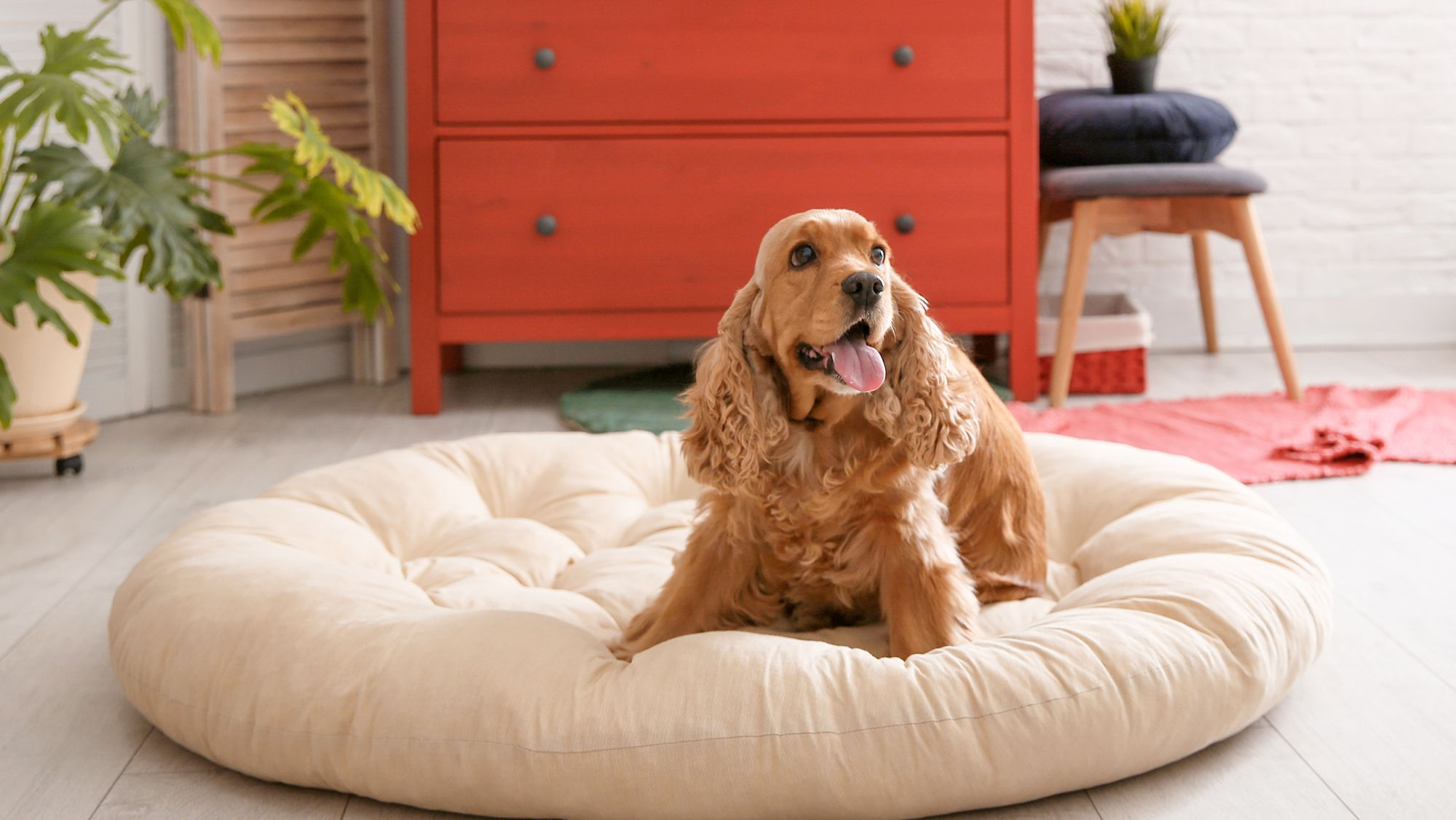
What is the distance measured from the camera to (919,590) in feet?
5.98

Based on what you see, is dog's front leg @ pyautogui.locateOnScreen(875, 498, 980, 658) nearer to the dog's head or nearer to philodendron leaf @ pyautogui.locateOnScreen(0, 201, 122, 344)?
the dog's head

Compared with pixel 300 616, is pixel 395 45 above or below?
above

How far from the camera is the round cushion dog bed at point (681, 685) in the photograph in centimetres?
157

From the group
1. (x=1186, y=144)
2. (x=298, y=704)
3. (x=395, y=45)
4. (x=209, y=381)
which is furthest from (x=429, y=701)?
(x=395, y=45)

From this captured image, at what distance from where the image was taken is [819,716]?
158 cm

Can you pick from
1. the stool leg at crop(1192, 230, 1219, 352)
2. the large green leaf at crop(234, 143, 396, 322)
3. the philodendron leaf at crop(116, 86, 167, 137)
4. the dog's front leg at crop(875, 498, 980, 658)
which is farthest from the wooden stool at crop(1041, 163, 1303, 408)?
the philodendron leaf at crop(116, 86, 167, 137)

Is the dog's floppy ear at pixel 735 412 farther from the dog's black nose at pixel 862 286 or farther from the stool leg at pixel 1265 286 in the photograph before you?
the stool leg at pixel 1265 286

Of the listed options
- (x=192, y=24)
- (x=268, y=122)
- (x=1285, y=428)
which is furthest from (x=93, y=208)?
(x=1285, y=428)

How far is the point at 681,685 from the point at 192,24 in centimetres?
226

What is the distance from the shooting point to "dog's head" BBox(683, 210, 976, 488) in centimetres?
173

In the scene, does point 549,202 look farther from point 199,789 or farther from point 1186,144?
point 199,789

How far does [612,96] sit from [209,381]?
141 cm

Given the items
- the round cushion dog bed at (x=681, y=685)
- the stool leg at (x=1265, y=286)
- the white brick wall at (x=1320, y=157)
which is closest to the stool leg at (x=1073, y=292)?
the stool leg at (x=1265, y=286)

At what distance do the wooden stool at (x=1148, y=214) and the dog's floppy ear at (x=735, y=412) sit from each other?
2.15 m
